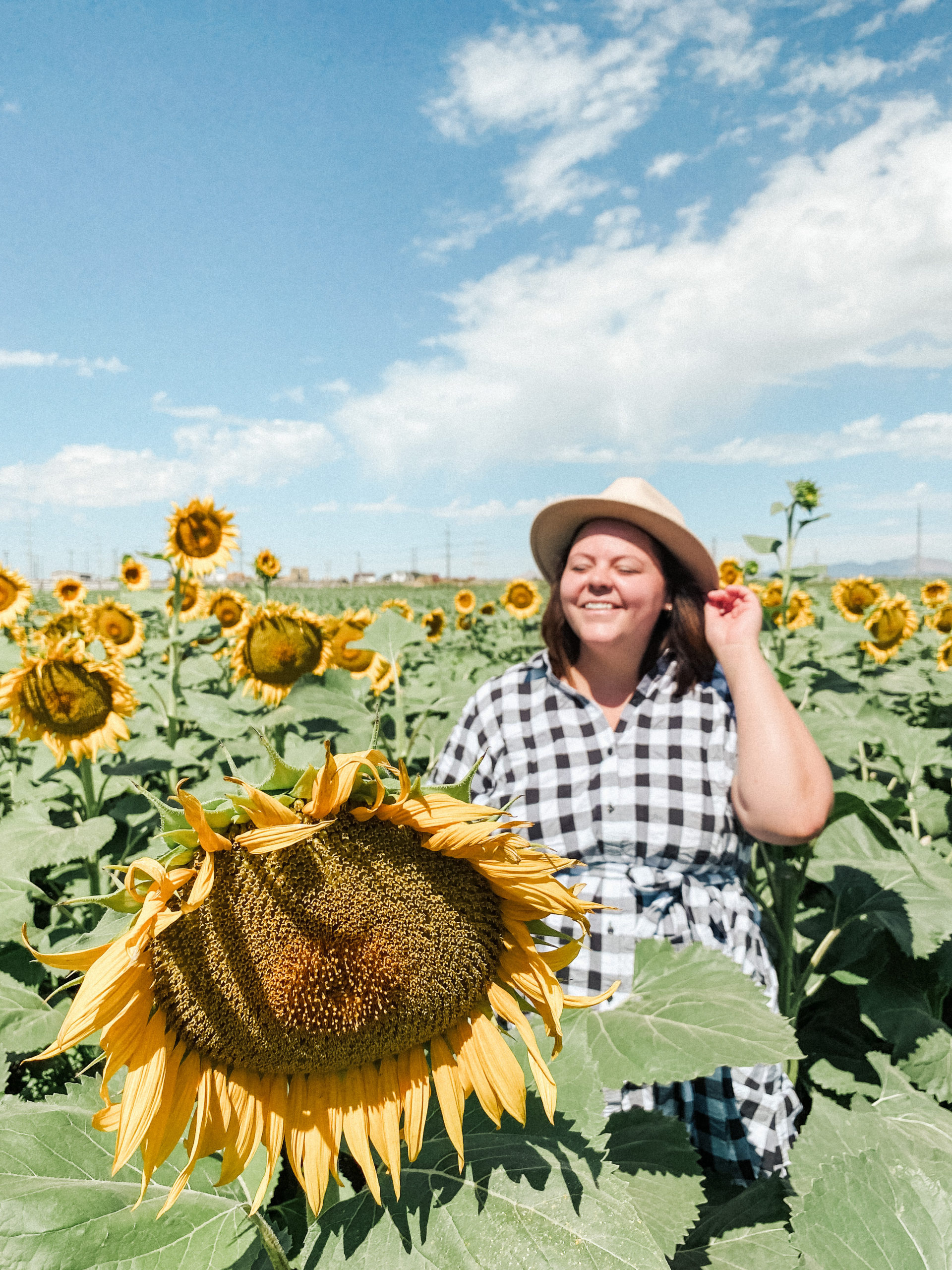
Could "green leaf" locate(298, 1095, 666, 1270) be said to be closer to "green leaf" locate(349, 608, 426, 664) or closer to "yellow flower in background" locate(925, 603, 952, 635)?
"green leaf" locate(349, 608, 426, 664)

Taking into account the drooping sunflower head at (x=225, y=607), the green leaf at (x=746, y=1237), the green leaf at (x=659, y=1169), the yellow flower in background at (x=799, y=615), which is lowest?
the green leaf at (x=746, y=1237)

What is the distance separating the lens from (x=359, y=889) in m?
0.88

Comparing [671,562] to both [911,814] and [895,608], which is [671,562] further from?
[895,608]

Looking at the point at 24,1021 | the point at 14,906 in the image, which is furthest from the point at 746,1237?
the point at 14,906

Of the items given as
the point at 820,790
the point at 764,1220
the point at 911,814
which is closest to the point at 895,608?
the point at 911,814

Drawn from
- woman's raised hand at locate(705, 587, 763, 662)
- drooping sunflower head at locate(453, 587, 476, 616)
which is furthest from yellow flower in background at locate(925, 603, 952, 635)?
woman's raised hand at locate(705, 587, 763, 662)

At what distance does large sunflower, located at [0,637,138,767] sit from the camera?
2.88 meters

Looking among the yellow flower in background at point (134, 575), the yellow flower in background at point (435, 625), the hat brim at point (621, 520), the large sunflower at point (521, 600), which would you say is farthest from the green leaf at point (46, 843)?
the large sunflower at point (521, 600)

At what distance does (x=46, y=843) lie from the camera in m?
2.31

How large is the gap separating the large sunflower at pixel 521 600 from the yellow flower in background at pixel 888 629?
14.8ft

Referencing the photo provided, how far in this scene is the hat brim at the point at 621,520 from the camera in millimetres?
2658

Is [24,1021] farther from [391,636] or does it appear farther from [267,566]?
[267,566]

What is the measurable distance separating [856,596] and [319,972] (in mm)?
8355

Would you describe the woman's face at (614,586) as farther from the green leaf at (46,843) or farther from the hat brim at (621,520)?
the green leaf at (46,843)
